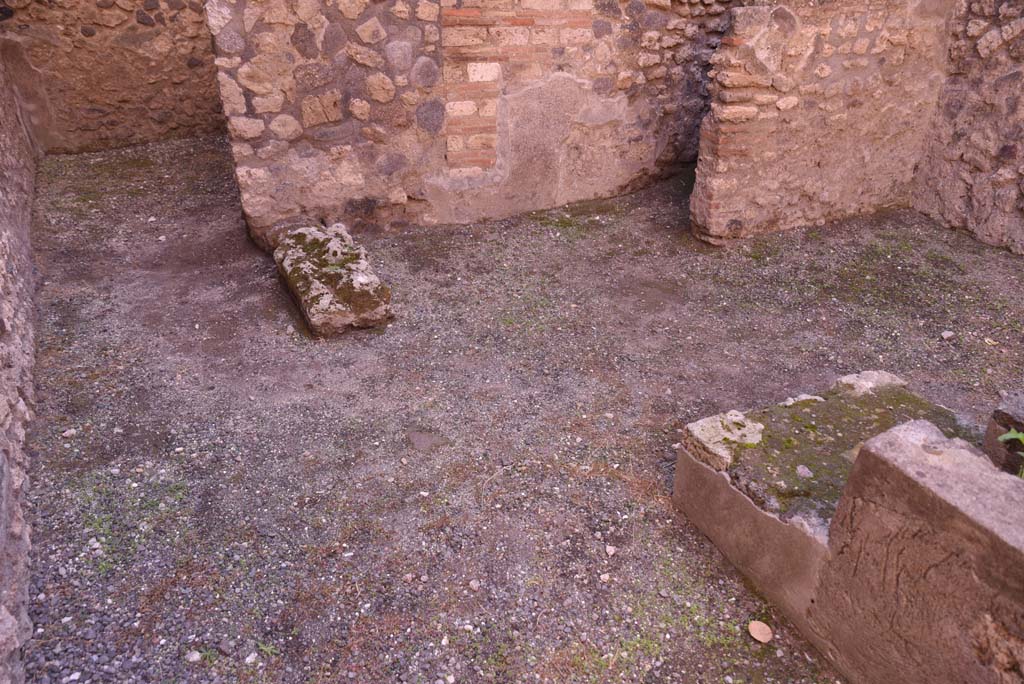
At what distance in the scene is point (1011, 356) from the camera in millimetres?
3281

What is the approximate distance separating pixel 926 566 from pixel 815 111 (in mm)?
3413

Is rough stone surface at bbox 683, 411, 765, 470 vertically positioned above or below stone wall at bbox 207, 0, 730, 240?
below

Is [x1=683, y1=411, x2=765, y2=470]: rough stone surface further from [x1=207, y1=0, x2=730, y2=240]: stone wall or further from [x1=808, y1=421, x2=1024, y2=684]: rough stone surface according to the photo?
[x1=207, y1=0, x2=730, y2=240]: stone wall

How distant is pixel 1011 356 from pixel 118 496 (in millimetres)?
3882

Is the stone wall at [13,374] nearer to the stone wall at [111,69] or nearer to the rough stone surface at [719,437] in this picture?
the stone wall at [111,69]

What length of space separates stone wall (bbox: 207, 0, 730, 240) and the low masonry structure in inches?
105

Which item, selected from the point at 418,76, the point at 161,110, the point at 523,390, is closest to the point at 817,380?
the point at 523,390

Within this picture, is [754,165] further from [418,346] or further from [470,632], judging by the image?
[470,632]

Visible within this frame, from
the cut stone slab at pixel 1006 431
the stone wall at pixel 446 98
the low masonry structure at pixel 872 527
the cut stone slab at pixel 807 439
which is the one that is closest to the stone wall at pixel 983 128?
the stone wall at pixel 446 98

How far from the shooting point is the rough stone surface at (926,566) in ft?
4.67

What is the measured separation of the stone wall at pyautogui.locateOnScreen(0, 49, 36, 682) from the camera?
1811 mm

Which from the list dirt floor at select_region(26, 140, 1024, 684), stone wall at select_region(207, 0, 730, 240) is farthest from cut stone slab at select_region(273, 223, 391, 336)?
stone wall at select_region(207, 0, 730, 240)

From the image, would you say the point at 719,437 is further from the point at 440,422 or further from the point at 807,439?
the point at 440,422

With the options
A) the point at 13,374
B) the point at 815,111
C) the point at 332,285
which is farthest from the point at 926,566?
the point at 815,111
